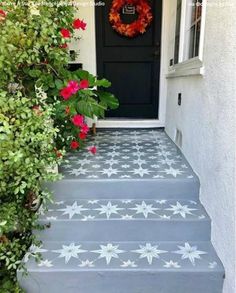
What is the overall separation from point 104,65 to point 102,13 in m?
0.62

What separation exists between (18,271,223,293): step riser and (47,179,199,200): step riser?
0.61 meters

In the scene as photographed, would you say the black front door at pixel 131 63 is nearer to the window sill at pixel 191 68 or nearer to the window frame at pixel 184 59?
the window frame at pixel 184 59

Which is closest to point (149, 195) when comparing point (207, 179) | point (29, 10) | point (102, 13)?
point (207, 179)

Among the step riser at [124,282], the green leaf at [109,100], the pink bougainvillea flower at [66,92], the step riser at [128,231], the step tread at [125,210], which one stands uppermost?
the pink bougainvillea flower at [66,92]

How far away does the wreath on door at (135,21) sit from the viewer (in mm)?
3406

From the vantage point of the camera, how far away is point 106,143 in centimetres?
305

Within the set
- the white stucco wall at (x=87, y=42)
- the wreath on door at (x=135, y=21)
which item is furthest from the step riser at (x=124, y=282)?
the wreath on door at (x=135, y=21)

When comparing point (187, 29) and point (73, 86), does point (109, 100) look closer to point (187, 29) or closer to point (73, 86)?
point (73, 86)

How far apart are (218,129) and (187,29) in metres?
1.44

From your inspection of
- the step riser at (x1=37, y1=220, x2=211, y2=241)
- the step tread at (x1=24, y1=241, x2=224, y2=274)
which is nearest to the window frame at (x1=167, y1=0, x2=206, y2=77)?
the step riser at (x1=37, y1=220, x2=211, y2=241)

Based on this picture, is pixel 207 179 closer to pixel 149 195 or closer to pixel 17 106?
pixel 149 195

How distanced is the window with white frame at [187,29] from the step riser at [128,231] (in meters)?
1.37

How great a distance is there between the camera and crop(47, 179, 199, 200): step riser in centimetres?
203

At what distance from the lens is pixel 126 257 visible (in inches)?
64.2
